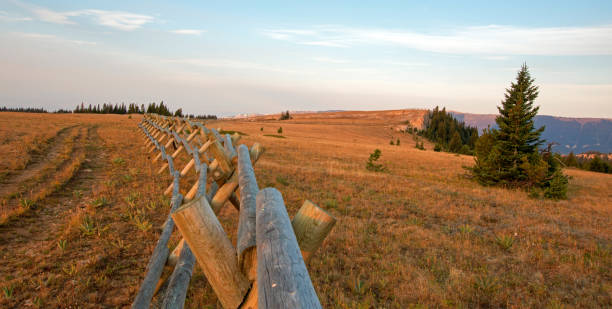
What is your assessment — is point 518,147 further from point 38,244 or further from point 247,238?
point 38,244

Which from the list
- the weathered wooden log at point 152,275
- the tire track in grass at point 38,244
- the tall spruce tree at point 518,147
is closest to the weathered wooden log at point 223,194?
the weathered wooden log at point 152,275

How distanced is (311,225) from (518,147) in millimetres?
13394

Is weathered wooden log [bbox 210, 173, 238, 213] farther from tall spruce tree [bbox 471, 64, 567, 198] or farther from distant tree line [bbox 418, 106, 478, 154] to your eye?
distant tree line [bbox 418, 106, 478, 154]

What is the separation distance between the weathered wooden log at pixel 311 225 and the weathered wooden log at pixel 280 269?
115 mm

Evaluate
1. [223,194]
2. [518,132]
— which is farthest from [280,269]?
[518,132]

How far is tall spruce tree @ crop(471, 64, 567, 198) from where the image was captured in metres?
11.4

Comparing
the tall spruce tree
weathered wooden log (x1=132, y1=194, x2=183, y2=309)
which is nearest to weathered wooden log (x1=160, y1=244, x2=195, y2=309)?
weathered wooden log (x1=132, y1=194, x2=183, y2=309)

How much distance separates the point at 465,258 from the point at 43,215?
277 inches

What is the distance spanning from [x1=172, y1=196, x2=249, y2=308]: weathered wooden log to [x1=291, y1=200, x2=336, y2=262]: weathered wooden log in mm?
380

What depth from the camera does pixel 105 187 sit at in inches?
257

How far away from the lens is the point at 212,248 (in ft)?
5.14

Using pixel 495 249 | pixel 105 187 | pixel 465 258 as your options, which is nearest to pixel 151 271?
pixel 465 258

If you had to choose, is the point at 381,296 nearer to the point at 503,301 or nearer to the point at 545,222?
the point at 503,301

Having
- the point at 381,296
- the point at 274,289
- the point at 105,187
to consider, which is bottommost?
the point at 381,296
